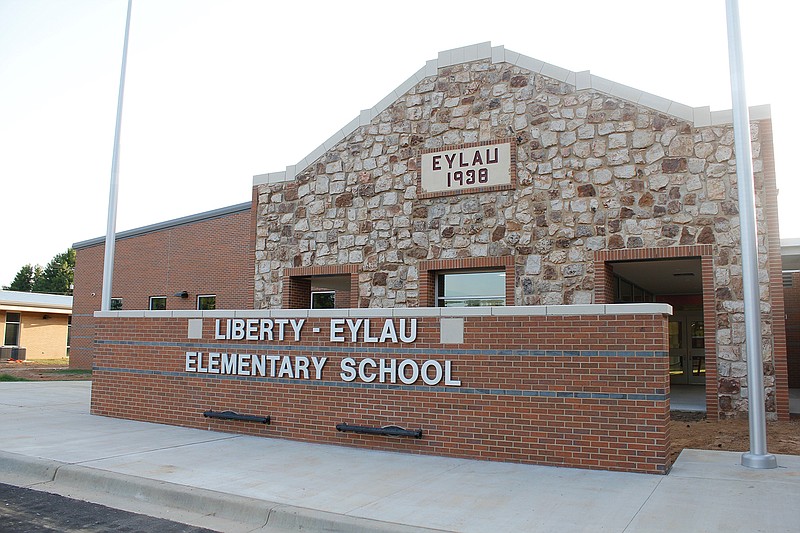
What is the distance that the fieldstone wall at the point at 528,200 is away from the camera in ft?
41.0

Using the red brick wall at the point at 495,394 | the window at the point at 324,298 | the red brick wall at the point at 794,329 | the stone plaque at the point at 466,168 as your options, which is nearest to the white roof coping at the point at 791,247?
the red brick wall at the point at 794,329

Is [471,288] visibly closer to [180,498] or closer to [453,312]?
[453,312]

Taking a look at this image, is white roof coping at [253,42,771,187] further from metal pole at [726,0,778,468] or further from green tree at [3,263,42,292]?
green tree at [3,263,42,292]

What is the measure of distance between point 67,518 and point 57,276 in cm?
8399

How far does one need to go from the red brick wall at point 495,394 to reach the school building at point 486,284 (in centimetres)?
3

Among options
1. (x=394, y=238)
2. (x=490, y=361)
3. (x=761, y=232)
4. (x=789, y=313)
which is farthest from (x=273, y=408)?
(x=789, y=313)

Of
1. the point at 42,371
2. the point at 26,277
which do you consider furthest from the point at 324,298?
the point at 26,277

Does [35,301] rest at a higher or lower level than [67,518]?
higher

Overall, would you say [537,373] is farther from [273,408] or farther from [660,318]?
[273,408]

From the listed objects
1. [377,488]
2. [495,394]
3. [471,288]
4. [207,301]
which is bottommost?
[377,488]

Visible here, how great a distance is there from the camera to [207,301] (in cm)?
2497

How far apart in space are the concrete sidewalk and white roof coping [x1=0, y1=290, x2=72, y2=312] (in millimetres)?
34047

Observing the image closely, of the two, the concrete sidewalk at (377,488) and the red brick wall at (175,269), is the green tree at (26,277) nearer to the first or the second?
the red brick wall at (175,269)

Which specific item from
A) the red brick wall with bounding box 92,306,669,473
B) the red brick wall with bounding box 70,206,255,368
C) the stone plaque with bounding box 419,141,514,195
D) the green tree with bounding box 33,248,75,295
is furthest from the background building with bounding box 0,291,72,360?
the green tree with bounding box 33,248,75,295
